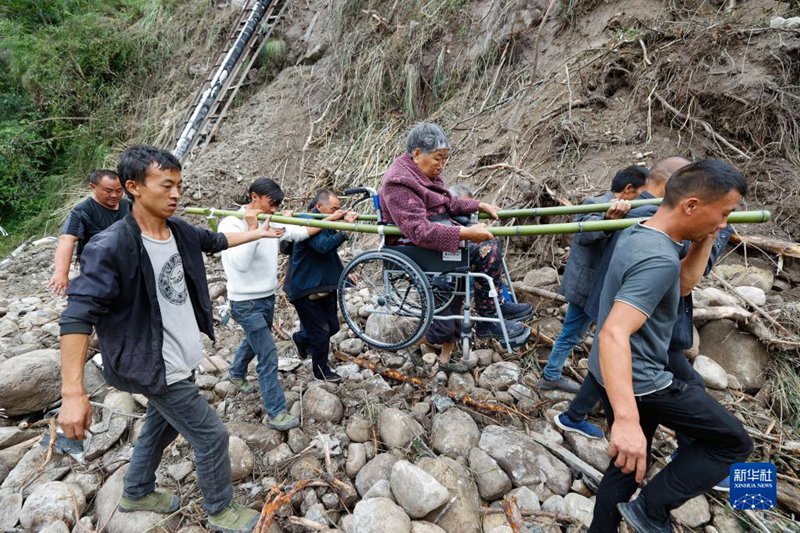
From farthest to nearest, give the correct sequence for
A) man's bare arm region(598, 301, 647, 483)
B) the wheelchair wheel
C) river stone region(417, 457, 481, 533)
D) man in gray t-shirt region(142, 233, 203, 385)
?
the wheelchair wheel
river stone region(417, 457, 481, 533)
man in gray t-shirt region(142, 233, 203, 385)
man's bare arm region(598, 301, 647, 483)

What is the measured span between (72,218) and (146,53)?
990 centimetres

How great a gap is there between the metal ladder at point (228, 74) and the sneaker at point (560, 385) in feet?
27.2

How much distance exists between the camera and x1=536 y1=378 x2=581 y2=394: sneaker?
123 inches

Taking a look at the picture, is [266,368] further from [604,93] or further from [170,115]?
[170,115]

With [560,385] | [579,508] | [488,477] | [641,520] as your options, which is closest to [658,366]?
[641,520]

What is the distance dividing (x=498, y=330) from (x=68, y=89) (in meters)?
12.9

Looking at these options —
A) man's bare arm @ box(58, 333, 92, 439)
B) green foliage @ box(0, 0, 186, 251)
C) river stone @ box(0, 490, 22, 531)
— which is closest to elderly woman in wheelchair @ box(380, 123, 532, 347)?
man's bare arm @ box(58, 333, 92, 439)

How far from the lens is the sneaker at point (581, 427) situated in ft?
8.84

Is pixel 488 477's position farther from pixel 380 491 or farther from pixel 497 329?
pixel 497 329

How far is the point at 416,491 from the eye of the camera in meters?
2.12

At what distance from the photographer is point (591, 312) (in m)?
2.49

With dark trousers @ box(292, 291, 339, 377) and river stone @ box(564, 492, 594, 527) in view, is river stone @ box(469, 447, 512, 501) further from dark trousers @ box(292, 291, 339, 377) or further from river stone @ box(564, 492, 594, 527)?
dark trousers @ box(292, 291, 339, 377)

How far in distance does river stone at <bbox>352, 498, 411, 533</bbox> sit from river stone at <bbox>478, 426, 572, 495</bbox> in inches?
29.6

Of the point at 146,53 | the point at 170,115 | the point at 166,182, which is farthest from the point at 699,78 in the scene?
the point at 146,53
